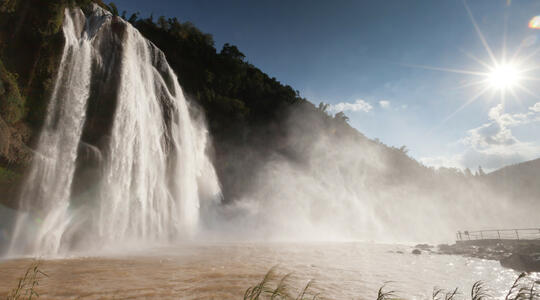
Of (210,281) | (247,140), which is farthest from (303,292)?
(247,140)

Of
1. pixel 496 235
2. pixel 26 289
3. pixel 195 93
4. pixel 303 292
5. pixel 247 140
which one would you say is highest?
pixel 195 93

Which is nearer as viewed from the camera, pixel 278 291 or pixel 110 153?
pixel 278 291

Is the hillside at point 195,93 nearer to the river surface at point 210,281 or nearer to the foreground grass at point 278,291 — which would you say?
the river surface at point 210,281

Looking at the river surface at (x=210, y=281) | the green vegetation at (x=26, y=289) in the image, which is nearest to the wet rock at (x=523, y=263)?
the river surface at (x=210, y=281)

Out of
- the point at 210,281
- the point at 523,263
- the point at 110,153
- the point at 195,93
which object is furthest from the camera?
the point at 195,93

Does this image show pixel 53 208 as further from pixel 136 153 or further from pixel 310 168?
pixel 310 168

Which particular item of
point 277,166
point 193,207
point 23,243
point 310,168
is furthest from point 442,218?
point 23,243

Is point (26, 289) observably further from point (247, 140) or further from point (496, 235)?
point (496, 235)

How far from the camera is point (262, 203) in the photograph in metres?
28.1

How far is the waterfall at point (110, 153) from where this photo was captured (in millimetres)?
10688

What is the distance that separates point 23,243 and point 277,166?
25.0 meters

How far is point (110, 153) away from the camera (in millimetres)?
12719

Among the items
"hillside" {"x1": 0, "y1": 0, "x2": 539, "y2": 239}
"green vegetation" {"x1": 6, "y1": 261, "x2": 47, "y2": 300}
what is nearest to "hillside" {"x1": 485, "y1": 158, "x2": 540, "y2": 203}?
"hillside" {"x1": 0, "y1": 0, "x2": 539, "y2": 239}

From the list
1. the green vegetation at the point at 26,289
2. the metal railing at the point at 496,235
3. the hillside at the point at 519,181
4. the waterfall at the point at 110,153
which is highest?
the hillside at the point at 519,181
